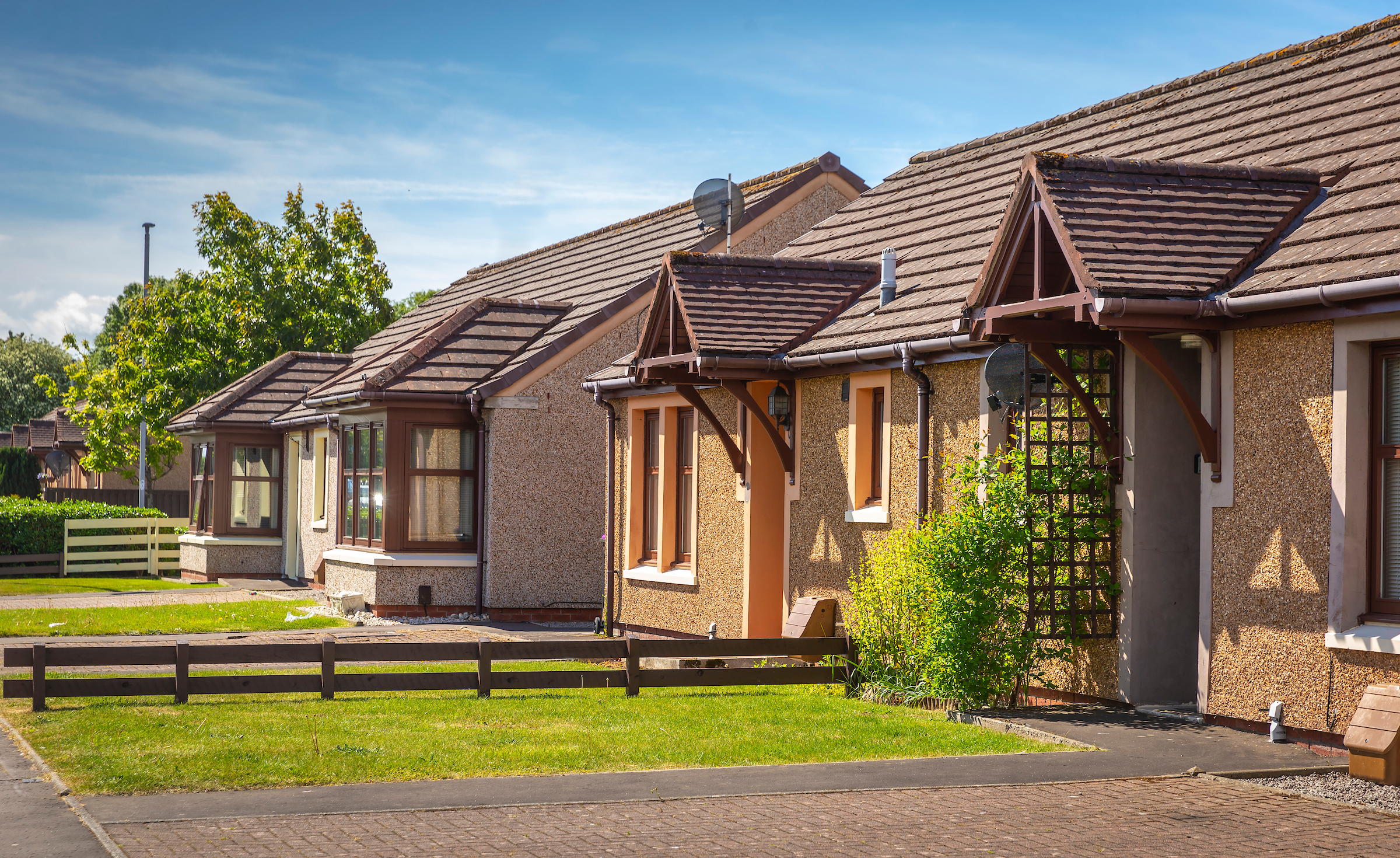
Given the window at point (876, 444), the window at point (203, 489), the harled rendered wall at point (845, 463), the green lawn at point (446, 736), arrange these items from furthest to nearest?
the window at point (203, 489), the window at point (876, 444), the harled rendered wall at point (845, 463), the green lawn at point (446, 736)

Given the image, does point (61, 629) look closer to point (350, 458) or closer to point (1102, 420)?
point (350, 458)

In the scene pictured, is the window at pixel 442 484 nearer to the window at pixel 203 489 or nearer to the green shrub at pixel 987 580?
the green shrub at pixel 987 580

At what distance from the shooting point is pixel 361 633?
62.2ft

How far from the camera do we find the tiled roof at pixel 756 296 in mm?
15250

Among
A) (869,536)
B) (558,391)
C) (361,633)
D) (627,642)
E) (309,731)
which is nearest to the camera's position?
(309,731)

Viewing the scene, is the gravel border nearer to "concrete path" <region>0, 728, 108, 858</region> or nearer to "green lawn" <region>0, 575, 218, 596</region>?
"concrete path" <region>0, 728, 108, 858</region>

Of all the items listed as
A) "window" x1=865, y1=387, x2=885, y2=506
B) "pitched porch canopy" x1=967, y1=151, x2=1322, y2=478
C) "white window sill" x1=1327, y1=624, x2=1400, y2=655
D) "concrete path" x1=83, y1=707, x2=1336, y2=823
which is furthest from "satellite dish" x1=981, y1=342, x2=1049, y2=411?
"white window sill" x1=1327, y1=624, x2=1400, y2=655

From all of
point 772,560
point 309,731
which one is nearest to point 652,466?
point 772,560

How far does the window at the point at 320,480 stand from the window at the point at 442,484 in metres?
6.91

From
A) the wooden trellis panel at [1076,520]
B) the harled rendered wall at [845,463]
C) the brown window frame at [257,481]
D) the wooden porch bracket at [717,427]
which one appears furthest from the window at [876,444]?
the brown window frame at [257,481]

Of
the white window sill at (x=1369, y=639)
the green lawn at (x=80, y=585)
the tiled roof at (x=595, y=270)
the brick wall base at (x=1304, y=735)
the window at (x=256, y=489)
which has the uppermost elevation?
the tiled roof at (x=595, y=270)

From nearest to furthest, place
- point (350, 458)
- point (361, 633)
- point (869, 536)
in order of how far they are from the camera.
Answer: point (869, 536), point (361, 633), point (350, 458)

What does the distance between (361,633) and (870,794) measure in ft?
38.9

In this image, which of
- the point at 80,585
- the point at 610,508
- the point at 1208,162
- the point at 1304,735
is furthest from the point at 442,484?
the point at 1304,735
